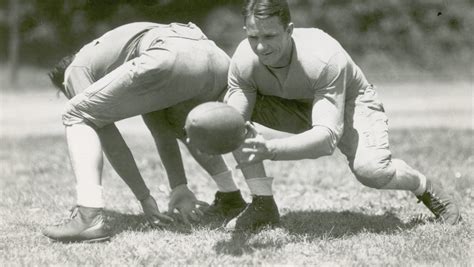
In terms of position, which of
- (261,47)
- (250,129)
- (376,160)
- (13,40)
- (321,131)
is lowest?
(13,40)

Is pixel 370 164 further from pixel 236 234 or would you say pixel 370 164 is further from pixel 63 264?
pixel 63 264

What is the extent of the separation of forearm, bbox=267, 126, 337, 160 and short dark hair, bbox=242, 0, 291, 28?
2.23ft

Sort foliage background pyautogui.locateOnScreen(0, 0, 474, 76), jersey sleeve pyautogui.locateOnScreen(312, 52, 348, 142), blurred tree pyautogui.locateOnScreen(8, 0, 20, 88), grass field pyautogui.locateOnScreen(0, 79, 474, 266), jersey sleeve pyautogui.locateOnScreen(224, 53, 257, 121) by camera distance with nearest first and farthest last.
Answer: grass field pyautogui.locateOnScreen(0, 79, 474, 266)
jersey sleeve pyautogui.locateOnScreen(312, 52, 348, 142)
jersey sleeve pyautogui.locateOnScreen(224, 53, 257, 121)
foliage background pyautogui.locateOnScreen(0, 0, 474, 76)
blurred tree pyautogui.locateOnScreen(8, 0, 20, 88)

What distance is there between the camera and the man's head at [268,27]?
13.9 feet

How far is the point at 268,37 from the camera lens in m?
4.28

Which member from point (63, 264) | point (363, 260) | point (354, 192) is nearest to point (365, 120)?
point (363, 260)

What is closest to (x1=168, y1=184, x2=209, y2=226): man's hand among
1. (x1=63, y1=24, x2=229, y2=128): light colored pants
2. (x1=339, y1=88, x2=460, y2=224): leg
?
(x1=63, y1=24, x2=229, y2=128): light colored pants

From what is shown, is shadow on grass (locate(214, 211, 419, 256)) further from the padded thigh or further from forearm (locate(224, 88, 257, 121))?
forearm (locate(224, 88, 257, 121))

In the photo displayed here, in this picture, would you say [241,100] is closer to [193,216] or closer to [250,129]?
[250,129]

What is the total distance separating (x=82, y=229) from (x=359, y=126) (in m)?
1.90

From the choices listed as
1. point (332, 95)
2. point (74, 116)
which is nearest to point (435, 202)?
point (332, 95)

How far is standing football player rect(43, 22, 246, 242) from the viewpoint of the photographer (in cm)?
444

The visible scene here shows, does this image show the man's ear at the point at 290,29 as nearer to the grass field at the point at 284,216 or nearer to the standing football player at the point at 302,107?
the standing football player at the point at 302,107

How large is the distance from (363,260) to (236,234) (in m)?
0.92
